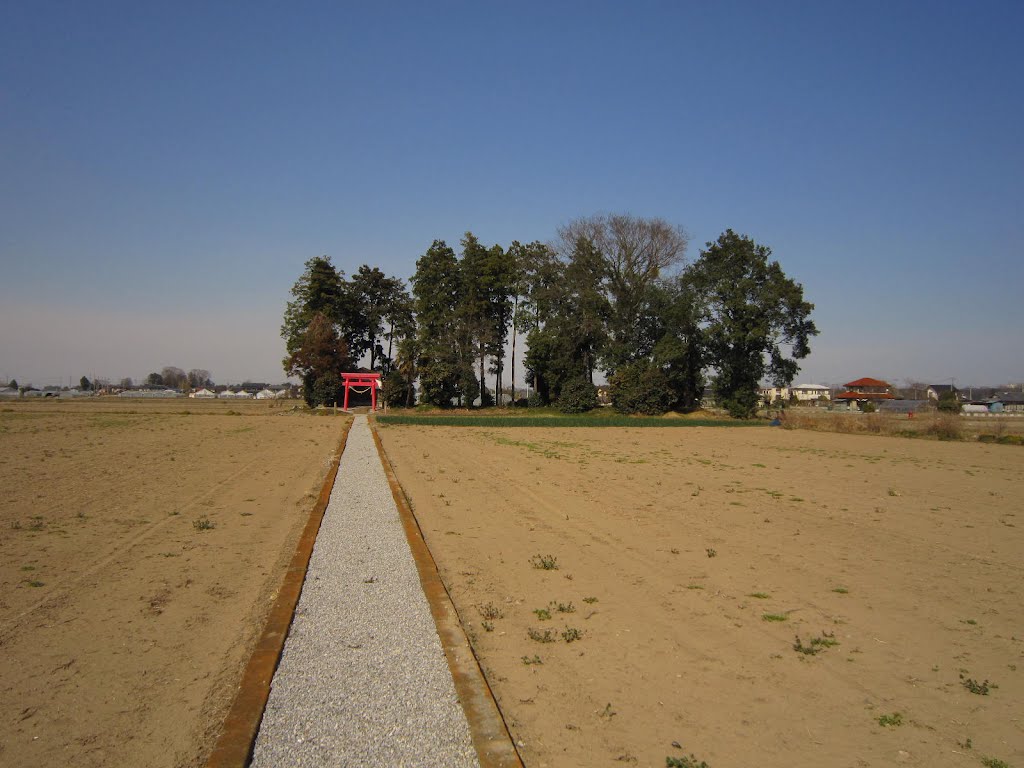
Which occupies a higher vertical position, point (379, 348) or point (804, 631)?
point (379, 348)

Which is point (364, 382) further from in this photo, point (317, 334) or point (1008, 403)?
point (1008, 403)

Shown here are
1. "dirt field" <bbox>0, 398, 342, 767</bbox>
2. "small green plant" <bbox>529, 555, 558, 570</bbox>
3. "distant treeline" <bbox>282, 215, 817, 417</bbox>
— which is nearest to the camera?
"dirt field" <bbox>0, 398, 342, 767</bbox>

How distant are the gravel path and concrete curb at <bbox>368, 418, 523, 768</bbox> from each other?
2.4 inches

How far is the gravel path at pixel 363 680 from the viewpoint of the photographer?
363 cm

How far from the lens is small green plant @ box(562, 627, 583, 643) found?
5293 mm

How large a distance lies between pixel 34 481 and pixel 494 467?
10.4 m

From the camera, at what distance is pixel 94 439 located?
82.9 ft

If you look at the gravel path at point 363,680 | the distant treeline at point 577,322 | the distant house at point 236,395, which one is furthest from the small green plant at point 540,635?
the distant house at point 236,395

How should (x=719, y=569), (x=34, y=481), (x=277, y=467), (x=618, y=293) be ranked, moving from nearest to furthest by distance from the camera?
(x=719, y=569), (x=34, y=481), (x=277, y=467), (x=618, y=293)

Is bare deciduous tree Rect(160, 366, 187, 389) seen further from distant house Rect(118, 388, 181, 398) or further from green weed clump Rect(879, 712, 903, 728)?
green weed clump Rect(879, 712, 903, 728)

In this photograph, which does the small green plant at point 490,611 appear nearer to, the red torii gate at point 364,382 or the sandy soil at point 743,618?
the sandy soil at point 743,618

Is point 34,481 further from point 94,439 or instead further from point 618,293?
point 618,293

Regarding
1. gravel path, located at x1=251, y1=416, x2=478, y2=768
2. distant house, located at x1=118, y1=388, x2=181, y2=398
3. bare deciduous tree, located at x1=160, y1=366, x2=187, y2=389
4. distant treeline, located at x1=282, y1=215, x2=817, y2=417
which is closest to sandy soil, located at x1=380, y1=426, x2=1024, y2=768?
gravel path, located at x1=251, y1=416, x2=478, y2=768

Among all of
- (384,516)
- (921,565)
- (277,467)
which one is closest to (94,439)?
(277,467)
